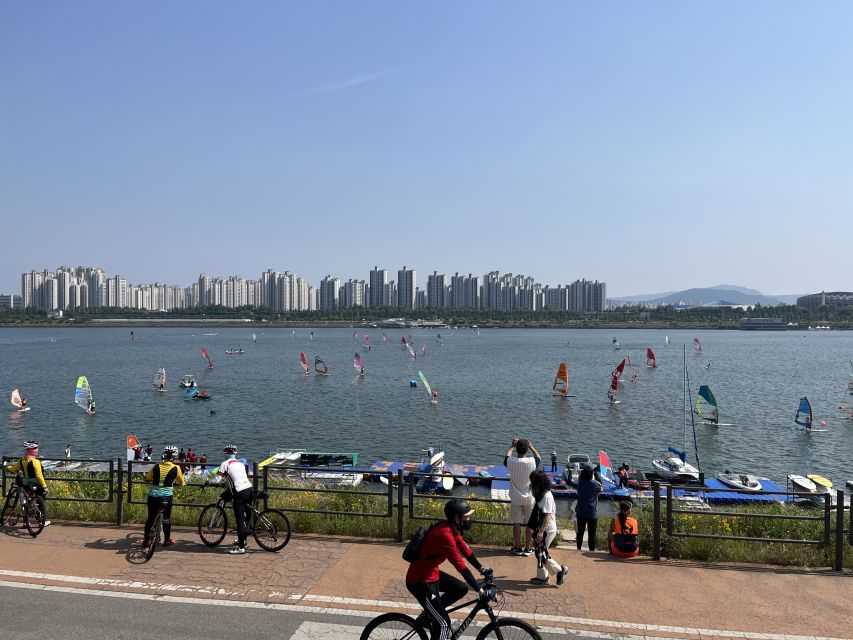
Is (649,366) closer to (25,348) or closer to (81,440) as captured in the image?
(81,440)

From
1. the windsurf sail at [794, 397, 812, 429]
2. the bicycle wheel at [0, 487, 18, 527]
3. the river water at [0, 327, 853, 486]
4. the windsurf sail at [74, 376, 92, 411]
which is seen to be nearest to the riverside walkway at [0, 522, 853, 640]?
the bicycle wheel at [0, 487, 18, 527]

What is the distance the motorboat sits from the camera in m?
32.0

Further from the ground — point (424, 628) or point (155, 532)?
point (424, 628)

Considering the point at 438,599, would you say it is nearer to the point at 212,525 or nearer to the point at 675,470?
the point at 212,525

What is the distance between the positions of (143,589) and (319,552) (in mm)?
2618

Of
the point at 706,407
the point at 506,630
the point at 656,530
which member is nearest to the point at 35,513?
the point at 506,630

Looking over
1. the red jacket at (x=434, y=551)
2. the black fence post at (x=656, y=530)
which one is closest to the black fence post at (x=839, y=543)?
the black fence post at (x=656, y=530)

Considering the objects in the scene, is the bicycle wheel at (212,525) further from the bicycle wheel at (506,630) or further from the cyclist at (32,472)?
the bicycle wheel at (506,630)

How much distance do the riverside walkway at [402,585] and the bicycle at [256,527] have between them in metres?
0.18

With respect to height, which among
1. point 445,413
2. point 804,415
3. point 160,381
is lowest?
point 445,413

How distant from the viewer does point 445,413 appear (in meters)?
54.4

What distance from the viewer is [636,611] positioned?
8016mm

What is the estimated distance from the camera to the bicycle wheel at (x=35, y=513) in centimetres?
1085

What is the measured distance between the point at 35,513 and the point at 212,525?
11.0ft
